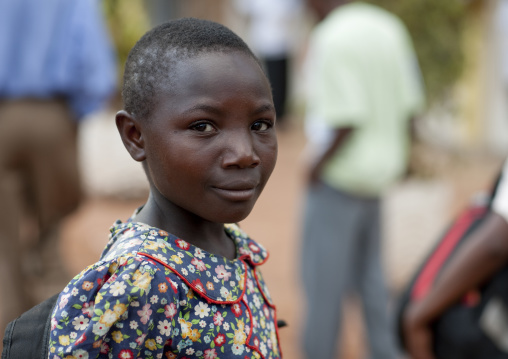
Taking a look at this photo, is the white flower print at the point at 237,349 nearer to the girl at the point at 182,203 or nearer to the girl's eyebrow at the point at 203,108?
the girl at the point at 182,203

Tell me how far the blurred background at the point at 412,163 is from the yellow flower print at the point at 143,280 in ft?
8.11

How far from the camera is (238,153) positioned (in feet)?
4.33

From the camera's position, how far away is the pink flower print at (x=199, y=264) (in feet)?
4.47

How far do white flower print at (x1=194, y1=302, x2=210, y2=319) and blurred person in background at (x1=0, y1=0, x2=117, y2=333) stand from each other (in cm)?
230

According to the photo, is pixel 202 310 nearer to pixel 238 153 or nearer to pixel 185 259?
pixel 185 259

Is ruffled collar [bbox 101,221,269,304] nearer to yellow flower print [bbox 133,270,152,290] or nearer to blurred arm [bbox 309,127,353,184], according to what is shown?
yellow flower print [bbox 133,270,152,290]

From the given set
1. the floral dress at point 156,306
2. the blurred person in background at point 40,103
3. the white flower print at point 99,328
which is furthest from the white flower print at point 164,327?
the blurred person in background at point 40,103

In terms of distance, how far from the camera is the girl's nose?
4.33 feet

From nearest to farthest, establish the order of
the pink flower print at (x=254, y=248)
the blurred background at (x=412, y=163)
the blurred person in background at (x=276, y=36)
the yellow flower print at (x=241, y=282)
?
the yellow flower print at (x=241, y=282) → the pink flower print at (x=254, y=248) → the blurred background at (x=412, y=163) → the blurred person in background at (x=276, y=36)

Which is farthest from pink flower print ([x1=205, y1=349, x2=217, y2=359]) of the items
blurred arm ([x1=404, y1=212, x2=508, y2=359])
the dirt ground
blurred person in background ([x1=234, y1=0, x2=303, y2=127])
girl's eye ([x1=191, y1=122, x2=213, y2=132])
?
blurred person in background ([x1=234, y1=0, x2=303, y2=127])

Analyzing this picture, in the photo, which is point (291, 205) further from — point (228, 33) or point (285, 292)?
point (228, 33)

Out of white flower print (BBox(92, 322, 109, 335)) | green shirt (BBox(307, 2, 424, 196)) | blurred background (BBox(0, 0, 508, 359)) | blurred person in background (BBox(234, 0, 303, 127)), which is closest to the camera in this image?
white flower print (BBox(92, 322, 109, 335))

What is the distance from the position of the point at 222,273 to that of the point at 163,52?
45 centimetres

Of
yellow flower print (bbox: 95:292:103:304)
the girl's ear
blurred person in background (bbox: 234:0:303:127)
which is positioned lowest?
blurred person in background (bbox: 234:0:303:127)
